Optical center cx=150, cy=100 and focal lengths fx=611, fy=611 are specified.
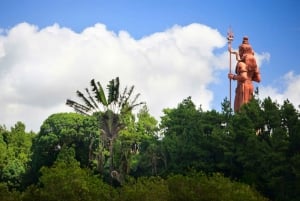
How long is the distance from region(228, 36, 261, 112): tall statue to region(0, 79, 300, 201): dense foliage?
9.57 ft

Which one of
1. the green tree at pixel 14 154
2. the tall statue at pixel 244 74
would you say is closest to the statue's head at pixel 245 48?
the tall statue at pixel 244 74

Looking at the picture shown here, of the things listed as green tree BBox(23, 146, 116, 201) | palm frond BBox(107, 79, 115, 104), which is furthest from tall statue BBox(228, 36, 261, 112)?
green tree BBox(23, 146, 116, 201)

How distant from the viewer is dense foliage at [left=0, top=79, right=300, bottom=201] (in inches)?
1168

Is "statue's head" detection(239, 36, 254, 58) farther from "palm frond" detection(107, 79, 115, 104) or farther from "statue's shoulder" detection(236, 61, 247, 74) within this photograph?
"palm frond" detection(107, 79, 115, 104)

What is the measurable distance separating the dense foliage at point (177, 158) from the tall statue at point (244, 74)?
9.57 feet

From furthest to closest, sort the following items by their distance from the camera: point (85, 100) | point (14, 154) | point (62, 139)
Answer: point (14, 154) → point (62, 139) → point (85, 100)

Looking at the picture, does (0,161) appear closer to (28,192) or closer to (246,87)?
(246,87)

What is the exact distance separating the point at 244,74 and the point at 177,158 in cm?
834

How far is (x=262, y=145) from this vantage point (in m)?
35.6

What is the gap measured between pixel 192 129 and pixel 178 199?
13922 millimetres

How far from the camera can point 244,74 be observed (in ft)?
150

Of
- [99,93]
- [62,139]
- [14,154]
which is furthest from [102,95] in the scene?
[14,154]

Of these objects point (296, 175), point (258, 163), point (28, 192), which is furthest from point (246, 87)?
point (28, 192)

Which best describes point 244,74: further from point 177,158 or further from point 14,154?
point 14,154
